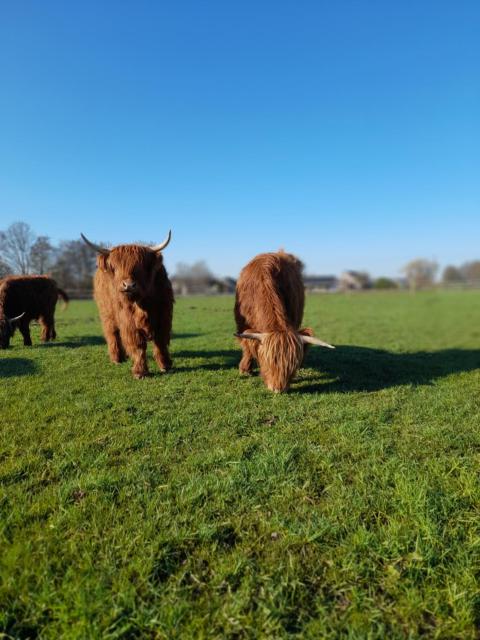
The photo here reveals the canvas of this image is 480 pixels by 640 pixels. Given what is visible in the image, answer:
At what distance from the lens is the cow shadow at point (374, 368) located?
250 inches

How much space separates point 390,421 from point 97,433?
136 inches

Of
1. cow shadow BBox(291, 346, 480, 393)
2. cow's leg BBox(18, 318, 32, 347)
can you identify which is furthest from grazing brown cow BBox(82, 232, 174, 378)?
cow's leg BBox(18, 318, 32, 347)

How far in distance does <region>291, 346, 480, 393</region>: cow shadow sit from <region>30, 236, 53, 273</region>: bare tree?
4929 mm

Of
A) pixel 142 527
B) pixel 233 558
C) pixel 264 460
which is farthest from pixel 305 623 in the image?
pixel 264 460

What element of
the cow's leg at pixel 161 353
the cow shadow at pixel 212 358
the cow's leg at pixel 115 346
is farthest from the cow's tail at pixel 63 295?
the cow's leg at pixel 161 353

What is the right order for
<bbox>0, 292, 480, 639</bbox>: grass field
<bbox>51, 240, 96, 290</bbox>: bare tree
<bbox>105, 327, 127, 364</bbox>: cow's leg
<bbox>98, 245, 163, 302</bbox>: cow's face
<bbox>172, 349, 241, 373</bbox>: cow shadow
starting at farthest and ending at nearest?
1. <bbox>105, 327, 127, 364</bbox>: cow's leg
2. <bbox>51, 240, 96, 290</bbox>: bare tree
3. <bbox>172, 349, 241, 373</bbox>: cow shadow
4. <bbox>98, 245, 163, 302</bbox>: cow's face
5. <bbox>0, 292, 480, 639</bbox>: grass field

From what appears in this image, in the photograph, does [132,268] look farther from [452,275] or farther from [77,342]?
[452,275]

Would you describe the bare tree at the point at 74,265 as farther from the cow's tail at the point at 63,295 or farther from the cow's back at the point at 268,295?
the cow's back at the point at 268,295

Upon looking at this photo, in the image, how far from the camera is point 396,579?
224 centimetres

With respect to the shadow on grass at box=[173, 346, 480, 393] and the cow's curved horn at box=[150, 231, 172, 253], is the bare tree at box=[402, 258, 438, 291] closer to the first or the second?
the shadow on grass at box=[173, 346, 480, 393]

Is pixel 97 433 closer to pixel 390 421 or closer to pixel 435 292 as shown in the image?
pixel 390 421

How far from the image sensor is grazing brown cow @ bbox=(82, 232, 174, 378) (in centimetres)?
614

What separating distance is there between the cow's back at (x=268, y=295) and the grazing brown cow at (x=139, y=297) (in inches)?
56.7

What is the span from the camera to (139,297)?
6.23 m
